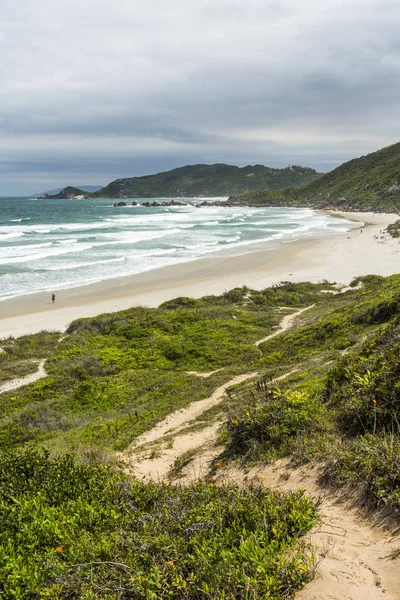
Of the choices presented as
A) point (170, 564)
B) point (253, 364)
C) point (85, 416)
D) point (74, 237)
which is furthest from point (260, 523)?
point (74, 237)

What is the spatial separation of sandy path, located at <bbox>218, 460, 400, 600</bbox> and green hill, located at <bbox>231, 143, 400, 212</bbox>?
329ft

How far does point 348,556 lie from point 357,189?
132 meters

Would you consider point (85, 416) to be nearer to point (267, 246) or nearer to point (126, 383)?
point (126, 383)

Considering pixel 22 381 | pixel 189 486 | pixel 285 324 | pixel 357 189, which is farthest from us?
pixel 357 189

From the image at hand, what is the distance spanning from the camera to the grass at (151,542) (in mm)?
3348

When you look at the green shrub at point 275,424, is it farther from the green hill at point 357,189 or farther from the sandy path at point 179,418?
the green hill at point 357,189

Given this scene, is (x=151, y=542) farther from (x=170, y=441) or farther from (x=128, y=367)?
(x=128, y=367)

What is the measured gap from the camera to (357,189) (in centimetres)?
12050

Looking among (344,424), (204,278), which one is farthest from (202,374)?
(204,278)

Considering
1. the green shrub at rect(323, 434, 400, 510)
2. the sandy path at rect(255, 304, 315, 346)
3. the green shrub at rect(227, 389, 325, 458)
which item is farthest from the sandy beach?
the green shrub at rect(323, 434, 400, 510)

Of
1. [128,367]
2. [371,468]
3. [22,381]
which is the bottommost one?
[22,381]

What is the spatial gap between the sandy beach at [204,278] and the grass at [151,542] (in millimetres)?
18644

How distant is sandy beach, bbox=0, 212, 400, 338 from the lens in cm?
2579

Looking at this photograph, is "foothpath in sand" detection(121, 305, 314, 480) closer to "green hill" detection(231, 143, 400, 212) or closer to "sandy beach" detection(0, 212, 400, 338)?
"sandy beach" detection(0, 212, 400, 338)
